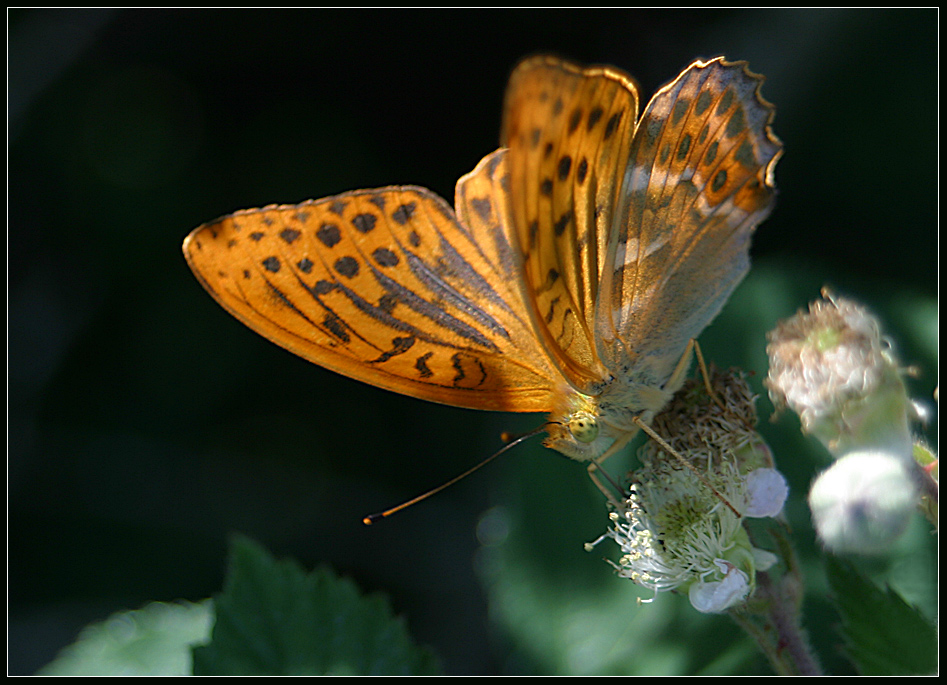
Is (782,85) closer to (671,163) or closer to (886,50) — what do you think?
(886,50)

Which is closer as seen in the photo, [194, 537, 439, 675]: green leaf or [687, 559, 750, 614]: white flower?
[687, 559, 750, 614]: white flower

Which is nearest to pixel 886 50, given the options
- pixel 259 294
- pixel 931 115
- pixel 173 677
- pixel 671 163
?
pixel 931 115

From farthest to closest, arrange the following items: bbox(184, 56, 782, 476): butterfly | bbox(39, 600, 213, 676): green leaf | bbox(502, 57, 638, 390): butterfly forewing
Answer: bbox(39, 600, 213, 676): green leaf < bbox(184, 56, 782, 476): butterfly < bbox(502, 57, 638, 390): butterfly forewing

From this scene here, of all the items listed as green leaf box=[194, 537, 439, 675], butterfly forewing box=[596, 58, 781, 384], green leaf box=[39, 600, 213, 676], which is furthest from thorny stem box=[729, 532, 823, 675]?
green leaf box=[39, 600, 213, 676]

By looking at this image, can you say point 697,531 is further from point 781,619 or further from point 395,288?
point 395,288

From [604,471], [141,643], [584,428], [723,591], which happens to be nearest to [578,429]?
→ [584,428]

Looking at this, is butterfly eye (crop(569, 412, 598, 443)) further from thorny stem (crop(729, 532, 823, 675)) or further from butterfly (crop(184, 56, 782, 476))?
thorny stem (crop(729, 532, 823, 675))
